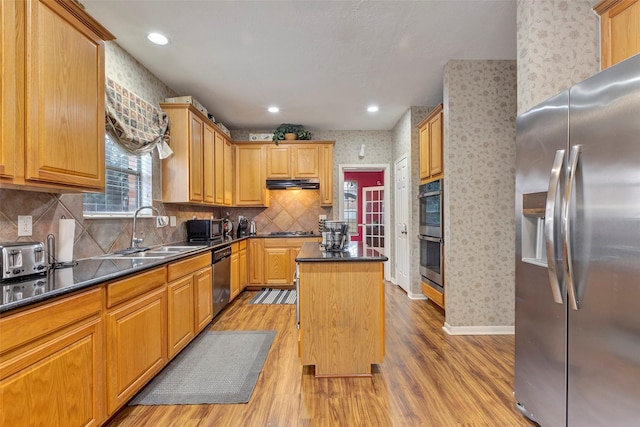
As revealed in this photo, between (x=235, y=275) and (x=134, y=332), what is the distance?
2.20 meters

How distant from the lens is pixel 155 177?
10.3 ft

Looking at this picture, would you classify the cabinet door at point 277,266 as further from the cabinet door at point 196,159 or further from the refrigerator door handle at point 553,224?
the refrigerator door handle at point 553,224

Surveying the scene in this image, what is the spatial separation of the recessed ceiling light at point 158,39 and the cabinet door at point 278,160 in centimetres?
241

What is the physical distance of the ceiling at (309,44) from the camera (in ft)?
7.13

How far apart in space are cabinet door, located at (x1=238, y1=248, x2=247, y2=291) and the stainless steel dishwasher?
1.66ft

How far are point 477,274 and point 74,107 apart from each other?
3500mm

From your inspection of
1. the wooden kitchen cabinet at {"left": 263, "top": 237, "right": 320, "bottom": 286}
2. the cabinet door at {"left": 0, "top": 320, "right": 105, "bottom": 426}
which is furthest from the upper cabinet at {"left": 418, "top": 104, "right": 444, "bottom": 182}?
the cabinet door at {"left": 0, "top": 320, "right": 105, "bottom": 426}

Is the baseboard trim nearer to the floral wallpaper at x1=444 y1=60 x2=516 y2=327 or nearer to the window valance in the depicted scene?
the floral wallpaper at x1=444 y1=60 x2=516 y2=327

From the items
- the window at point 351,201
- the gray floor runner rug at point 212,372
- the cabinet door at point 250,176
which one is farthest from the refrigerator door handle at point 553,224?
the window at point 351,201

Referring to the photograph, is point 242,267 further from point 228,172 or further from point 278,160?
point 278,160

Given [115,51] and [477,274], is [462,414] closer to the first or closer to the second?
[477,274]

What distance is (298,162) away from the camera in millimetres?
4848

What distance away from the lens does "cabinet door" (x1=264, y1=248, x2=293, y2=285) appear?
15.3ft

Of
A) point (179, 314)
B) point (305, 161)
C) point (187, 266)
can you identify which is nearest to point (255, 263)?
point (305, 161)
